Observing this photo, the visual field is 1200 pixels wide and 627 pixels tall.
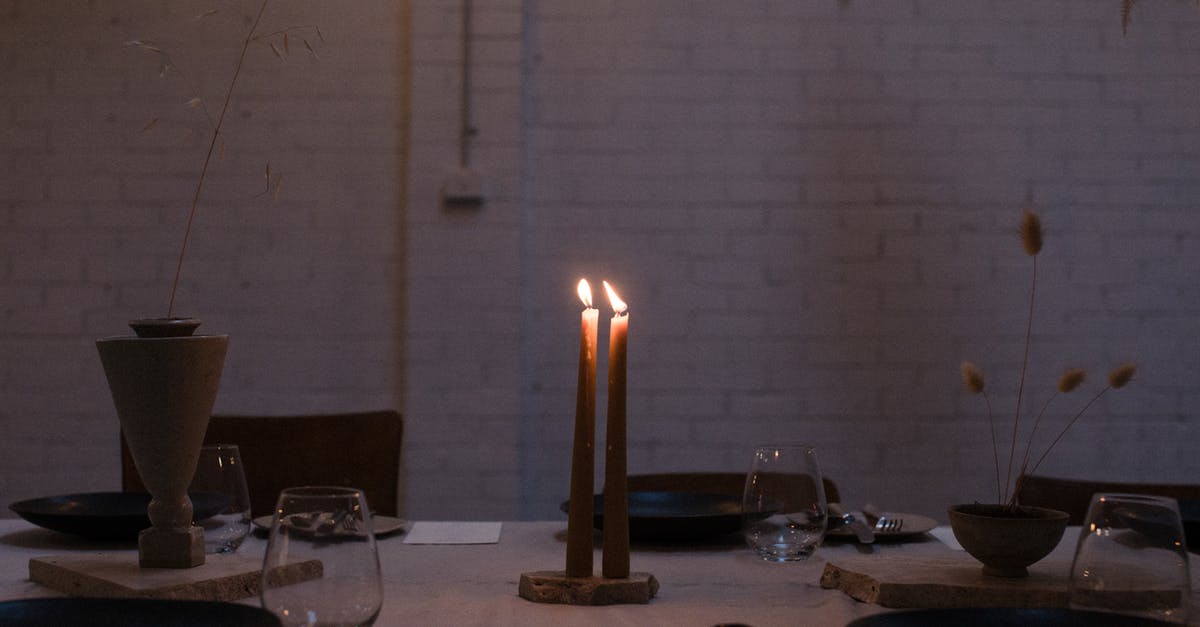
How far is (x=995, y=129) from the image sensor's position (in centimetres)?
325

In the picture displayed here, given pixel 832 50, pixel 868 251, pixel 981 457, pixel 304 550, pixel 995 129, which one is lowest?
pixel 981 457

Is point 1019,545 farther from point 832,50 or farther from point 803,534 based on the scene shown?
point 832,50

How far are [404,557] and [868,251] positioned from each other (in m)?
2.04

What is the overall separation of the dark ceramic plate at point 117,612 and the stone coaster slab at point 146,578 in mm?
99

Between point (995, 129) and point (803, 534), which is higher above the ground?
point (995, 129)

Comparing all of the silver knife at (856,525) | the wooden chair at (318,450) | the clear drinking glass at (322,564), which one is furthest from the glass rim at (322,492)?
the wooden chair at (318,450)

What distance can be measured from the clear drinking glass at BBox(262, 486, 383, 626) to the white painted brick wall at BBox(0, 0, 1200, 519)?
2.23 m

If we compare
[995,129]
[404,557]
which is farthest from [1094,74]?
[404,557]

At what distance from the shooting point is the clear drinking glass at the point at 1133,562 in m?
0.96

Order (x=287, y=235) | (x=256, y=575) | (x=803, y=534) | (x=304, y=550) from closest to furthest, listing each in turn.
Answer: (x=304, y=550) → (x=256, y=575) → (x=803, y=534) → (x=287, y=235)

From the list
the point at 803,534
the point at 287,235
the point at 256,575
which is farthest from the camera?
the point at 287,235

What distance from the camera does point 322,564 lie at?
86cm

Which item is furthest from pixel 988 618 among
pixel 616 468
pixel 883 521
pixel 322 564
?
pixel 883 521

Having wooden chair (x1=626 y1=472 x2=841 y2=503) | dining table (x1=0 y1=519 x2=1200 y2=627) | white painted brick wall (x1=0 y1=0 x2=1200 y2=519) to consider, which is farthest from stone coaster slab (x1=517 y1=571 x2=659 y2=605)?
white painted brick wall (x1=0 y1=0 x2=1200 y2=519)
